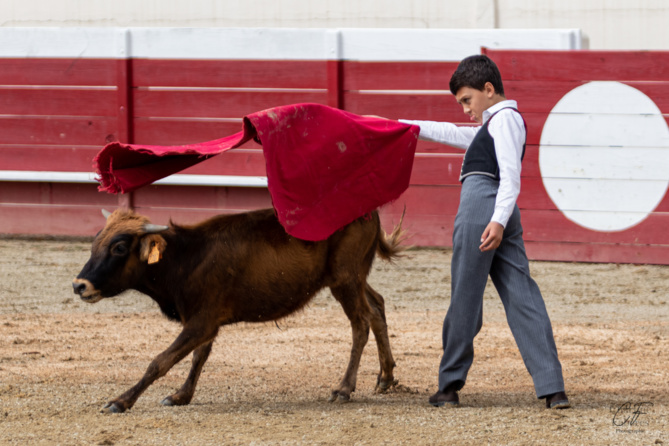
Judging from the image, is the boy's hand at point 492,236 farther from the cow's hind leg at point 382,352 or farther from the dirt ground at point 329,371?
the cow's hind leg at point 382,352

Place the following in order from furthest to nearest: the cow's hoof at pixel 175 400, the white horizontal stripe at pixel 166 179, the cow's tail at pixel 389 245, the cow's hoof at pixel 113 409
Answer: the white horizontal stripe at pixel 166 179, the cow's tail at pixel 389 245, the cow's hoof at pixel 175 400, the cow's hoof at pixel 113 409

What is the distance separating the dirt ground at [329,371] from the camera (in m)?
3.43

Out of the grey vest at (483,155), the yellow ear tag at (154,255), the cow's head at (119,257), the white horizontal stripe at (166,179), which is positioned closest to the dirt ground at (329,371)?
the cow's head at (119,257)

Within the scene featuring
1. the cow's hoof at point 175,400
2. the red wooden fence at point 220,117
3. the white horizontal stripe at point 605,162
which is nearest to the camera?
the cow's hoof at point 175,400

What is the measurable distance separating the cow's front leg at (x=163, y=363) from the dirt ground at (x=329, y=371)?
0.17 ft

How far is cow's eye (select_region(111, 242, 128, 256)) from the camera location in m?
3.93

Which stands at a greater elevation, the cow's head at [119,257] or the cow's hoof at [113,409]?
the cow's head at [119,257]

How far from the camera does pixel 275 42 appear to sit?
27.5 feet

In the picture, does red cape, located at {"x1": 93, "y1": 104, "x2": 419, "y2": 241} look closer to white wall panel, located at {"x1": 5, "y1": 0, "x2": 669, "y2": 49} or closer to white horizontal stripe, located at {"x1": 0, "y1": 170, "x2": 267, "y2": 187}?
white horizontal stripe, located at {"x1": 0, "y1": 170, "x2": 267, "y2": 187}

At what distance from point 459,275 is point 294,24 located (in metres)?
7.13

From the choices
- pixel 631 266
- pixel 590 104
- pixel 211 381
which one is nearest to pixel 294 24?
pixel 590 104
